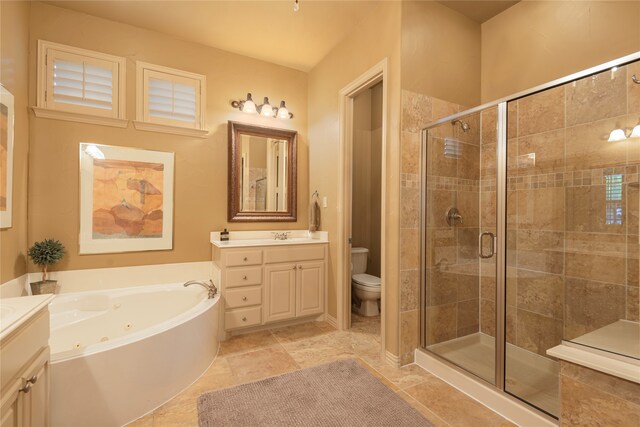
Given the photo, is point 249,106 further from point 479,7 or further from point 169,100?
point 479,7

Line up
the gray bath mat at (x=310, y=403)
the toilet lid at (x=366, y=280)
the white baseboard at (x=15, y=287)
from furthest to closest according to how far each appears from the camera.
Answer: the toilet lid at (x=366, y=280) → the white baseboard at (x=15, y=287) → the gray bath mat at (x=310, y=403)

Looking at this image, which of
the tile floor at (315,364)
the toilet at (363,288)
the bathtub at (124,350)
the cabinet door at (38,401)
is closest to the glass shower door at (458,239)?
the tile floor at (315,364)

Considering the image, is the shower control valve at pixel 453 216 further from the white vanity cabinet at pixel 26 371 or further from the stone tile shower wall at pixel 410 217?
the white vanity cabinet at pixel 26 371

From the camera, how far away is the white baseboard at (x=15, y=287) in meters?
2.00

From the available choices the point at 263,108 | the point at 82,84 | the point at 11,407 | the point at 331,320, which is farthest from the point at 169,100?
the point at 331,320

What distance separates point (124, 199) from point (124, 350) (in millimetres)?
1563

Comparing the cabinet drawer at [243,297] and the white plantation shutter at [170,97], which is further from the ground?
the white plantation shutter at [170,97]

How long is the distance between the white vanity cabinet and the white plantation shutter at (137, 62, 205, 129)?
2108 millimetres

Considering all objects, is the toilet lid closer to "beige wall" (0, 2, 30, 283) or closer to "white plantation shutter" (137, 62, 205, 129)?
"white plantation shutter" (137, 62, 205, 129)

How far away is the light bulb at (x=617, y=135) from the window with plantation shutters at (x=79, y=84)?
372cm

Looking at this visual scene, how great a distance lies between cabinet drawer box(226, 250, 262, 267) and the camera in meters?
2.65

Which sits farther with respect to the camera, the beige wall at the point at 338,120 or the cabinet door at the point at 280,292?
the cabinet door at the point at 280,292

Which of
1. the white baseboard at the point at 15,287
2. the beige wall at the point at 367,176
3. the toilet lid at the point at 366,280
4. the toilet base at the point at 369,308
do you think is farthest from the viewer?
the beige wall at the point at 367,176

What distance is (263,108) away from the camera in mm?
3207
